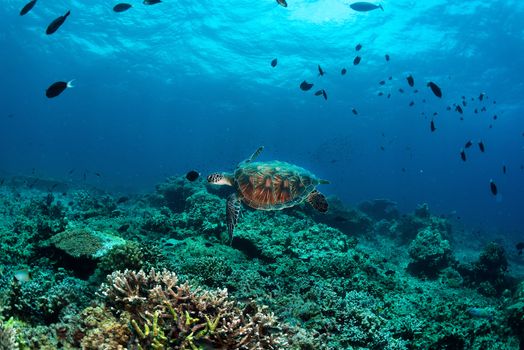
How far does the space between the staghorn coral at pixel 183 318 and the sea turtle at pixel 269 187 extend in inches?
153

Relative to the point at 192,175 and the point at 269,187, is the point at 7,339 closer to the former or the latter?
the point at 192,175

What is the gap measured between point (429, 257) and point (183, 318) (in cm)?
1293

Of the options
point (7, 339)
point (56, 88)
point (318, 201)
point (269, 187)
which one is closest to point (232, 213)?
point (269, 187)

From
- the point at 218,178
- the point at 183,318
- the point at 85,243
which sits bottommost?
the point at 85,243

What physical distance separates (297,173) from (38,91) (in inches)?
3975

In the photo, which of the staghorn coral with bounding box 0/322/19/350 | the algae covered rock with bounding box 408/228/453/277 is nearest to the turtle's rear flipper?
the staghorn coral with bounding box 0/322/19/350

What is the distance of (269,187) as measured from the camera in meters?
8.59

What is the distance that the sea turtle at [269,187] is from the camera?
27.9 feet

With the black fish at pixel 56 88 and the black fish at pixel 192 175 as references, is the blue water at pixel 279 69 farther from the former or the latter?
the black fish at pixel 192 175

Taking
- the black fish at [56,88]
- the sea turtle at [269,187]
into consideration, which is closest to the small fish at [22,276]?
the black fish at [56,88]

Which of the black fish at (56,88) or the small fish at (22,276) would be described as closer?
the small fish at (22,276)

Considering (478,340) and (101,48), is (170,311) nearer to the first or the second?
(478,340)

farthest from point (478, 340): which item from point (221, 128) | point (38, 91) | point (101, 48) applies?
point (38, 91)

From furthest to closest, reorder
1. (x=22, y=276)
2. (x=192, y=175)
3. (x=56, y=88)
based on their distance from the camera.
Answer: (x=192, y=175) → (x=56, y=88) → (x=22, y=276)
